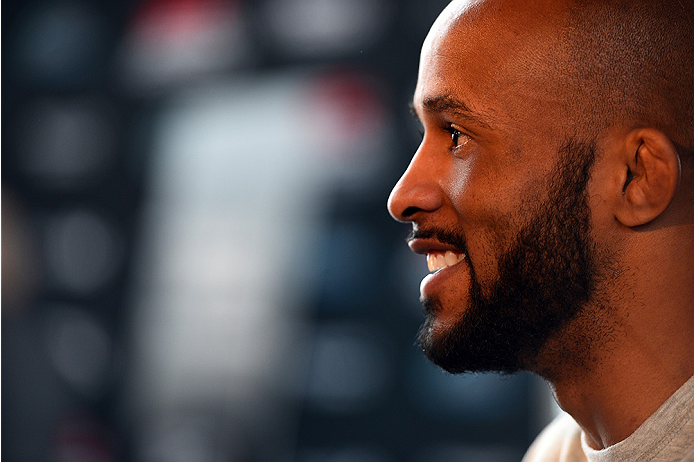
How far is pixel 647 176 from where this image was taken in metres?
0.93

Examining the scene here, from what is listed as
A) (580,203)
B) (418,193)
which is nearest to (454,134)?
(418,193)

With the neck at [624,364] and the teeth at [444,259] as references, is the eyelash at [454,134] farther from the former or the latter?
the neck at [624,364]

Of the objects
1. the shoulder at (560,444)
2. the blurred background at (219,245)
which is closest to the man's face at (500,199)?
the shoulder at (560,444)

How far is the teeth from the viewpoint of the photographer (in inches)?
40.9

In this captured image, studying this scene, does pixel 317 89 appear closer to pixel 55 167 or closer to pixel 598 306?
pixel 55 167

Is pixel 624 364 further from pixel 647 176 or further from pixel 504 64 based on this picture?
pixel 504 64

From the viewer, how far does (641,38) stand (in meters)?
0.93

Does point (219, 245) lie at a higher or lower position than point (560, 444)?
higher

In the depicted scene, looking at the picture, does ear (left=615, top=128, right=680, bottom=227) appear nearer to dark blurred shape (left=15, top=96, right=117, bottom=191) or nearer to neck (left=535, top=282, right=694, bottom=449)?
neck (left=535, top=282, right=694, bottom=449)

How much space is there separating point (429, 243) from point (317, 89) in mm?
1635

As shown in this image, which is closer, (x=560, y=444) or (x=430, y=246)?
(x=430, y=246)

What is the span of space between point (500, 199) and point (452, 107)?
6.4 inches

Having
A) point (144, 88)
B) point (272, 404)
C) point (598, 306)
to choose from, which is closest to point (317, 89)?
point (144, 88)

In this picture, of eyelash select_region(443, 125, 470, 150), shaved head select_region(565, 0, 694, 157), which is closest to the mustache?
eyelash select_region(443, 125, 470, 150)
